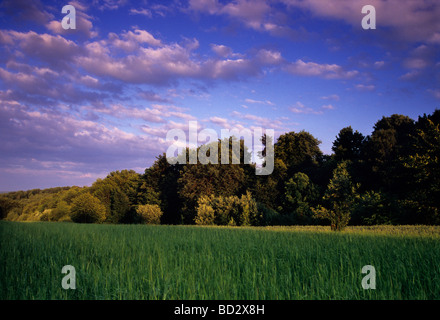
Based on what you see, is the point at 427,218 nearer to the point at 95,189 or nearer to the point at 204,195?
the point at 204,195

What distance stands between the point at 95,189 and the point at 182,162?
59.3 ft

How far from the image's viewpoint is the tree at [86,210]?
3503 cm

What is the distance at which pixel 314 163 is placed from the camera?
34812 mm

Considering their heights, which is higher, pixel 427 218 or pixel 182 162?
pixel 182 162

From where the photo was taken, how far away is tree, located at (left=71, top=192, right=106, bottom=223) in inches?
1379

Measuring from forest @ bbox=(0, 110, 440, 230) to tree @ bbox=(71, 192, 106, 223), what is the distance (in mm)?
113

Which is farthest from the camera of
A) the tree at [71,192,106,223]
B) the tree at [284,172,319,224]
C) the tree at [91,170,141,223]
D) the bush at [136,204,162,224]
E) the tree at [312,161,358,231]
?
the tree at [91,170,141,223]

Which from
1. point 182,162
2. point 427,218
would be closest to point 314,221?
point 427,218

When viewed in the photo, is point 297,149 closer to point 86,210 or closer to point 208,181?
point 208,181

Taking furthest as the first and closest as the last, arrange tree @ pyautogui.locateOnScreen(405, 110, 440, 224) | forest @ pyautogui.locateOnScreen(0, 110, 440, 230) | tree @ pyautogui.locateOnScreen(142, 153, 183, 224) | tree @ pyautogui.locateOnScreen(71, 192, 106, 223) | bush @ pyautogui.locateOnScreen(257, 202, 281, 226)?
tree @ pyautogui.locateOnScreen(142, 153, 183, 224) → tree @ pyautogui.locateOnScreen(71, 192, 106, 223) → bush @ pyautogui.locateOnScreen(257, 202, 281, 226) → forest @ pyautogui.locateOnScreen(0, 110, 440, 230) → tree @ pyautogui.locateOnScreen(405, 110, 440, 224)

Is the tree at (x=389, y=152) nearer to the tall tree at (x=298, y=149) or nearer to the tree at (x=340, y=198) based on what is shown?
the tall tree at (x=298, y=149)

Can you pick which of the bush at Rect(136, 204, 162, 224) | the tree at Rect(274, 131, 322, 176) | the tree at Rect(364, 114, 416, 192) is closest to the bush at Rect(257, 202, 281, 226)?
the tree at Rect(364, 114, 416, 192)

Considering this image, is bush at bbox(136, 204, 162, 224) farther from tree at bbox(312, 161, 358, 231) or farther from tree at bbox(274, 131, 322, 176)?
tree at bbox(312, 161, 358, 231)

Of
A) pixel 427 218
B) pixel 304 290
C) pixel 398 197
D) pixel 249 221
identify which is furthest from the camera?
pixel 249 221
